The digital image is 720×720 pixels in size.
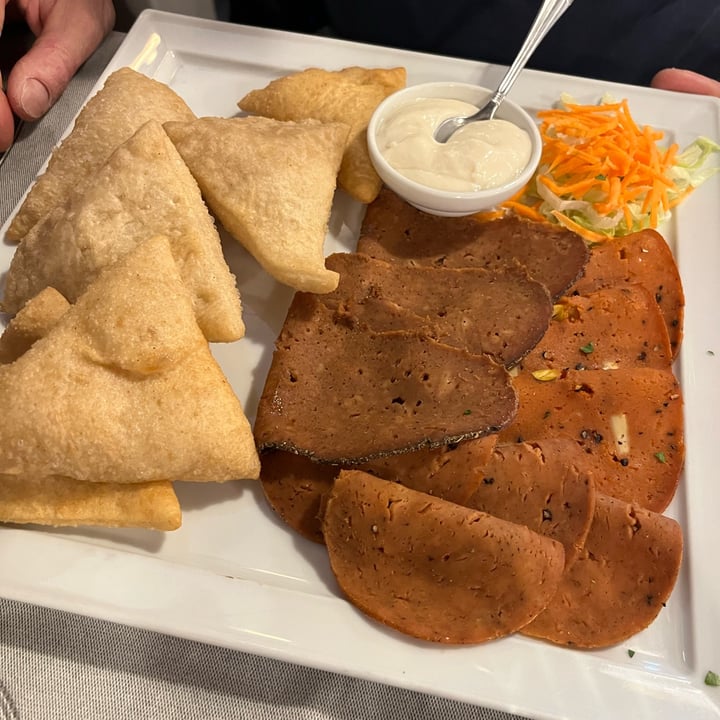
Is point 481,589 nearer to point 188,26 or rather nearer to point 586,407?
point 586,407

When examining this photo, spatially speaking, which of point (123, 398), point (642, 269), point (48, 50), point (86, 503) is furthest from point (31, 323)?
point (642, 269)

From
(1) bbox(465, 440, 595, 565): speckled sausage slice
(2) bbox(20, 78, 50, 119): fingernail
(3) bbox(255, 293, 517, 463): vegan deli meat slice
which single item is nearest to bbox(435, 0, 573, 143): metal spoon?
(3) bbox(255, 293, 517, 463): vegan deli meat slice

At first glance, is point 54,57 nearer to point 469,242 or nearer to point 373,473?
point 469,242

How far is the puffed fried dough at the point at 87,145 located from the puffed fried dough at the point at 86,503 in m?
1.05

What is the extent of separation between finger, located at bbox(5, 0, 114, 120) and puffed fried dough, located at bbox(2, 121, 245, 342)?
1.24 m

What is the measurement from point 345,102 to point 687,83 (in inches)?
71.7

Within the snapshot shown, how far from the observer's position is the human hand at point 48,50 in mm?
3100

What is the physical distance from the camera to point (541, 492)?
1.93 meters

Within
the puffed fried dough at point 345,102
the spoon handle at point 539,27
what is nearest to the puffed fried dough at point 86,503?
the puffed fried dough at point 345,102

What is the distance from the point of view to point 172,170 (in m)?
2.24

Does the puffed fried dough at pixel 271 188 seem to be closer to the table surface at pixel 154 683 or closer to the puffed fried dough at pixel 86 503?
the puffed fried dough at pixel 86 503

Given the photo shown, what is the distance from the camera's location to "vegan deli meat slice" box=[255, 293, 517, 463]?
1.94m

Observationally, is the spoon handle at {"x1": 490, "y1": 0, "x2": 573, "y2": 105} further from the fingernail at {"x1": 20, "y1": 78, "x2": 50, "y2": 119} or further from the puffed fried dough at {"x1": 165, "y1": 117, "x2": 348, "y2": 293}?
the fingernail at {"x1": 20, "y1": 78, "x2": 50, "y2": 119}

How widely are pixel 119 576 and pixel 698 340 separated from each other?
211 cm
